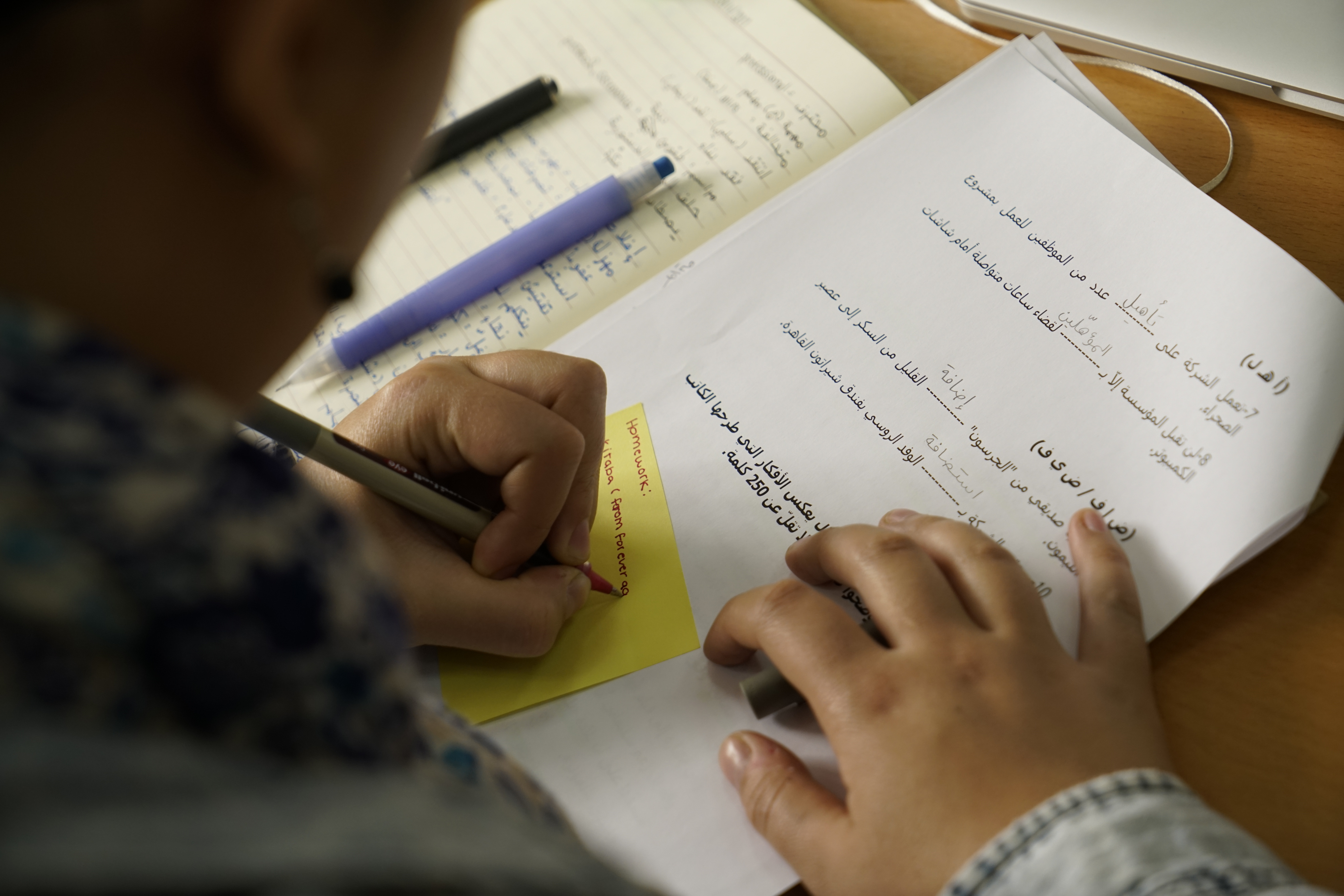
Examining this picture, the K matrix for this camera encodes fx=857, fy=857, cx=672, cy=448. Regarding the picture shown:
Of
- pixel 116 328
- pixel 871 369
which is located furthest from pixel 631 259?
pixel 116 328

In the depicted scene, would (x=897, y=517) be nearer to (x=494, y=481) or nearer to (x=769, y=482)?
(x=769, y=482)

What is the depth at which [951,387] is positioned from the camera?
0.51m

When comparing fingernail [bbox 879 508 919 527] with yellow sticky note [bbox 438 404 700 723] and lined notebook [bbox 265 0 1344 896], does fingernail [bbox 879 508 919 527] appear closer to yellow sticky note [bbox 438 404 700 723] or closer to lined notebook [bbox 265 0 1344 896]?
lined notebook [bbox 265 0 1344 896]

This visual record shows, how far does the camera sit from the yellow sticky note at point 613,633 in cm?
49

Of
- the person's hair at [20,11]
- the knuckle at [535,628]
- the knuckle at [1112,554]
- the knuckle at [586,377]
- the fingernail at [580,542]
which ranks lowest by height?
the knuckle at [535,628]

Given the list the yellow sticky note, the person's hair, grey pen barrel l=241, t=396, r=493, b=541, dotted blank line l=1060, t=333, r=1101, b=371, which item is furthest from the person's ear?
dotted blank line l=1060, t=333, r=1101, b=371

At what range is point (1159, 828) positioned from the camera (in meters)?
0.33

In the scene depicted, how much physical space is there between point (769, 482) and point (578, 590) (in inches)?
5.2

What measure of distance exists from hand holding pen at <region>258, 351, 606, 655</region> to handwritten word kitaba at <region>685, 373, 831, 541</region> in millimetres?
82

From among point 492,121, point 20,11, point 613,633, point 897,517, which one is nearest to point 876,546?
point 897,517

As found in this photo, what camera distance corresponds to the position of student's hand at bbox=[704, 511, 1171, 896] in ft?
1.19

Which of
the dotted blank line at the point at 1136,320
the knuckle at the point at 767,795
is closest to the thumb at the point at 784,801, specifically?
the knuckle at the point at 767,795

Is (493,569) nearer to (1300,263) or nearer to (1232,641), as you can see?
(1232,641)

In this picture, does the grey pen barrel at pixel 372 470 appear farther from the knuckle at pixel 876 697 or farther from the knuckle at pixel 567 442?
the knuckle at pixel 876 697
